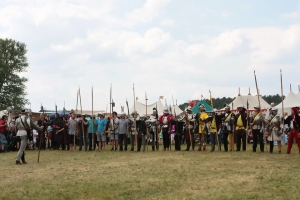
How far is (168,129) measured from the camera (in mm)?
23328

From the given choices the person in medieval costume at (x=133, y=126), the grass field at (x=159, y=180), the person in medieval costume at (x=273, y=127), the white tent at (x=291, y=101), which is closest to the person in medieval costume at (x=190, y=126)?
the person in medieval costume at (x=133, y=126)

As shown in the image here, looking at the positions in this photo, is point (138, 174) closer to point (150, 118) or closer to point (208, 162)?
point (208, 162)

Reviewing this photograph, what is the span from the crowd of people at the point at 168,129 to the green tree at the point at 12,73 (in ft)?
111

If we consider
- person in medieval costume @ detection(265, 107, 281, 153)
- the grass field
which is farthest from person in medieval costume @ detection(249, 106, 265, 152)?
the grass field

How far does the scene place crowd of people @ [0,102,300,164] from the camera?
20.4 meters

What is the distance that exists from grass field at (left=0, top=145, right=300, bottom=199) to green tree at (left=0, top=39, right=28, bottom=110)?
154 feet

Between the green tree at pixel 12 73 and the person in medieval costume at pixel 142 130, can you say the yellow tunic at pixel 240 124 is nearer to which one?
the person in medieval costume at pixel 142 130

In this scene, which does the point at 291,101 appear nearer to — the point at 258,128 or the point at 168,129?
the point at 168,129

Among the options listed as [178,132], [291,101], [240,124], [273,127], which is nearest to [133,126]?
[178,132]

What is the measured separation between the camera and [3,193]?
10.5 metres

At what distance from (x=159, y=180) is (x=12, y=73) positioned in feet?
176

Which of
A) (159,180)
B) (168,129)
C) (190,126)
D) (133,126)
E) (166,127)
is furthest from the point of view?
(133,126)

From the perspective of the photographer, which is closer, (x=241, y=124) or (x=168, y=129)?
(x=241, y=124)

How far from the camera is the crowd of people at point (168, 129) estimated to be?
20.4m
